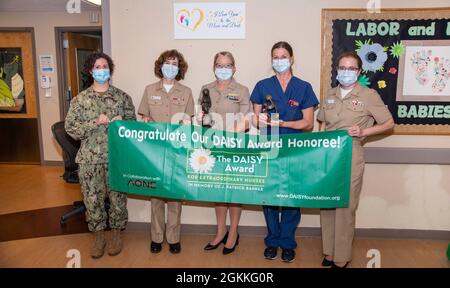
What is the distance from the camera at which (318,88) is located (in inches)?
130

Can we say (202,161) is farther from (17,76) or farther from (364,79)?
(17,76)

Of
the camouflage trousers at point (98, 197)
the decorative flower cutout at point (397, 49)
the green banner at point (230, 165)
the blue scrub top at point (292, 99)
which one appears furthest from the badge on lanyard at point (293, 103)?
the camouflage trousers at point (98, 197)

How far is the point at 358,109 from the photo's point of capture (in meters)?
2.65

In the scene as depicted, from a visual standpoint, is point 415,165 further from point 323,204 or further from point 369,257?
point 323,204

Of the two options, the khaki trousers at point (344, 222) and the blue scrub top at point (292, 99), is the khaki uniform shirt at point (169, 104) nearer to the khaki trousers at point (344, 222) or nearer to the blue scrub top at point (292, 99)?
the blue scrub top at point (292, 99)

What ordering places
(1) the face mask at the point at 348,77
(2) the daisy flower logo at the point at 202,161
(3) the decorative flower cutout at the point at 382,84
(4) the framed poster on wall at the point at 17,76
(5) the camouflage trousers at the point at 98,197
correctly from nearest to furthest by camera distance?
(1) the face mask at the point at 348,77
(2) the daisy flower logo at the point at 202,161
(5) the camouflage trousers at the point at 98,197
(3) the decorative flower cutout at the point at 382,84
(4) the framed poster on wall at the point at 17,76

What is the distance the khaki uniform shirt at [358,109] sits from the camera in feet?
8.67

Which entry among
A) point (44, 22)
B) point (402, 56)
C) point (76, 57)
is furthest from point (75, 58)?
point (402, 56)

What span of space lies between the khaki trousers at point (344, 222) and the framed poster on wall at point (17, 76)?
17.1 ft

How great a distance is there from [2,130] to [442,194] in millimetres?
6398

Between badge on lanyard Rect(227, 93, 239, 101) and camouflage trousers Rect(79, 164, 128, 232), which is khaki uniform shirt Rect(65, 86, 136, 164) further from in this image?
badge on lanyard Rect(227, 93, 239, 101)

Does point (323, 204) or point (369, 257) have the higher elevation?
point (323, 204)

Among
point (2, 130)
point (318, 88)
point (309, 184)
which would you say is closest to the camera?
point (309, 184)
